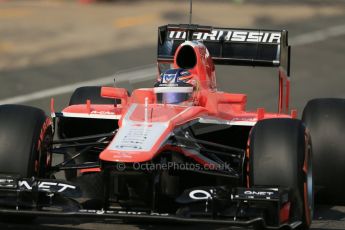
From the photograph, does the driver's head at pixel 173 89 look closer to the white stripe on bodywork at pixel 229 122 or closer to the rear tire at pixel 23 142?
the white stripe on bodywork at pixel 229 122

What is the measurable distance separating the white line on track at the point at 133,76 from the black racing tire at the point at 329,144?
1.87 metres

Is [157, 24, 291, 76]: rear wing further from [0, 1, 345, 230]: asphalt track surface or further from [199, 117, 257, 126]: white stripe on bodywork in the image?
[0, 1, 345, 230]: asphalt track surface

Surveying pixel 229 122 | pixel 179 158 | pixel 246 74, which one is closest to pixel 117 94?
pixel 229 122

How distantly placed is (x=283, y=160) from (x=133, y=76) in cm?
267

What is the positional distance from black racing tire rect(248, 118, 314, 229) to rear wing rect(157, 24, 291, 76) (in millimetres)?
3195

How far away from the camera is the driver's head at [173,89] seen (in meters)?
10.5

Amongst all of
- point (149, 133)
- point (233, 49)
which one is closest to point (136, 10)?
point (233, 49)

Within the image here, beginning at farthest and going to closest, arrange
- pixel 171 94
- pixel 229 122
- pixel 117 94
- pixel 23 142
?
pixel 117 94 → pixel 171 94 → pixel 229 122 → pixel 23 142

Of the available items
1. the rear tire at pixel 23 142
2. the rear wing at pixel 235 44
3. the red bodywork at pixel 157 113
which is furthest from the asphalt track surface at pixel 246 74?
the rear tire at pixel 23 142

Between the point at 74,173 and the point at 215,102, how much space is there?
1625mm

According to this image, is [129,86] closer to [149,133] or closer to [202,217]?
[149,133]

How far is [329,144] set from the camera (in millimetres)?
10531

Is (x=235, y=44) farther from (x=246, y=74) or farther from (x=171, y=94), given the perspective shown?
(x=246, y=74)

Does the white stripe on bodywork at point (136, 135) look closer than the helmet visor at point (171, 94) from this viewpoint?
Yes
